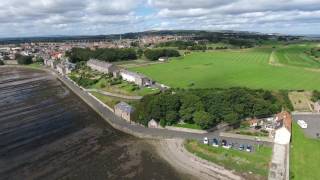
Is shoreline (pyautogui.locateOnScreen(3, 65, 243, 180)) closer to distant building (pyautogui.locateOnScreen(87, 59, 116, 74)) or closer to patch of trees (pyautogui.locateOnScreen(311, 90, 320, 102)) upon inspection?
patch of trees (pyautogui.locateOnScreen(311, 90, 320, 102))

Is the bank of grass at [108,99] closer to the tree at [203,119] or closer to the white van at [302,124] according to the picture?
the tree at [203,119]

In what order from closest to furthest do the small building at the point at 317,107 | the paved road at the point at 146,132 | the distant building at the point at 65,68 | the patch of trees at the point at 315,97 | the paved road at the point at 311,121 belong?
1. the paved road at the point at 146,132
2. the paved road at the point at 311,121
3. the small building at the point at 317,107
4. the patch of trees at the point at 315,97
5. the distant building at the point at 65,68

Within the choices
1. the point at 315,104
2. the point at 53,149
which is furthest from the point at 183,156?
the point at 315,104

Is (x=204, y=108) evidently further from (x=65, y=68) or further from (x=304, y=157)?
(x=65, y=68)

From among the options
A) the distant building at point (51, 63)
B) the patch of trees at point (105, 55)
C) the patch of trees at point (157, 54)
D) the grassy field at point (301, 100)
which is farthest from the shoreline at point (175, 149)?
the distant building at point (51, 63)

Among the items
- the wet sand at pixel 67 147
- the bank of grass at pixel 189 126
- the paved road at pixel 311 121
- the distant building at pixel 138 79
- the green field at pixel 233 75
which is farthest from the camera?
the distant building at pixel 138 79
